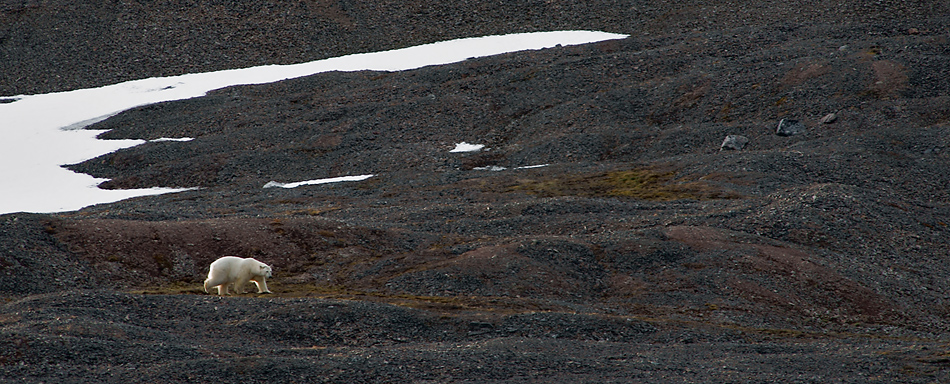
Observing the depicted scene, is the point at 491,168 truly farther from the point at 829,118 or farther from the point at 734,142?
the point at 829,118

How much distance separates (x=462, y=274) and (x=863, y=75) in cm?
3649

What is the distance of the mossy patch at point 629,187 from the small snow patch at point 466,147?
11.0 metres

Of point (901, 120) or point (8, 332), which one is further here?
point (901, 120)

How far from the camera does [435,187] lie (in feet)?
135

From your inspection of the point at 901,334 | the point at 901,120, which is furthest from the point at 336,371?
the point at 901,120

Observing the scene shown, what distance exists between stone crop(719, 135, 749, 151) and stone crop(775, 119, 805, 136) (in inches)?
89.7

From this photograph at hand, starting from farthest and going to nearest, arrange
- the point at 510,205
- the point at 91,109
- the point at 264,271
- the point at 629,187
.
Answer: the point at 91,109, the point at 629,187, the point at 510,205, the point at 264,271

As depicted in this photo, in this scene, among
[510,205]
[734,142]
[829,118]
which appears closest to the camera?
[510,205]

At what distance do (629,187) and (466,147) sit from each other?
15.7 meters

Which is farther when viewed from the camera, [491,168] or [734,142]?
[491,168]

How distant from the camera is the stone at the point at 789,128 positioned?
4541 cm

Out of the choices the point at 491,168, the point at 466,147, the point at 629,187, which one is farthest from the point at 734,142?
the point at 466,147

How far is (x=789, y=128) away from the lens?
45656mm

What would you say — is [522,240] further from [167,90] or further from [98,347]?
[167,90]
